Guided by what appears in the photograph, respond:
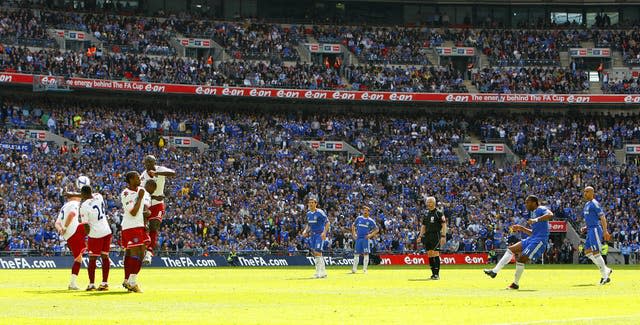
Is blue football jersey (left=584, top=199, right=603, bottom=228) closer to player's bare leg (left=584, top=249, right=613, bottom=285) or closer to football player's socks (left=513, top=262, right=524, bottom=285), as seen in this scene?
player's bare leg (left=584, top=249, right=613, bottom=285)

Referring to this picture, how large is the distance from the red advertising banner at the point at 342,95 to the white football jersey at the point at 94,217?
46507mm

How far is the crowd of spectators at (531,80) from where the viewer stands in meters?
76.0

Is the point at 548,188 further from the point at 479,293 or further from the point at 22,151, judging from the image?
the point at 479,293

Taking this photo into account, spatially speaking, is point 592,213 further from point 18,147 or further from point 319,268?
point 18,147

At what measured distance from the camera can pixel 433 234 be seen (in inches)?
1160

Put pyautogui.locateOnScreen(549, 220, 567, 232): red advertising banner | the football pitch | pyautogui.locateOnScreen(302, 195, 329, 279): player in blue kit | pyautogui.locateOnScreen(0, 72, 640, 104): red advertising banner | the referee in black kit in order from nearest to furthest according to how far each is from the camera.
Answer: the football pitch → the referee in black kit → pyautogui.locateOnScreen(302, 195, 329, 279): player in blue kit → pyautogui.locateOnScreen(549, 220, 567, 232): red advertising banner → pyautogui.locateOnScreen(0, 72, 640, 104): red advertising banner

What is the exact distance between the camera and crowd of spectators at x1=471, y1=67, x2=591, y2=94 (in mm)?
76000

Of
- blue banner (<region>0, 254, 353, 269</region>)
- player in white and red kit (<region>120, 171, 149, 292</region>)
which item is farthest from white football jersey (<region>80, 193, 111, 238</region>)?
blue banner (<region>0, 254, 353, 269</region>)

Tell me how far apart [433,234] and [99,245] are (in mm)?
11174

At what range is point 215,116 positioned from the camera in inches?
2822

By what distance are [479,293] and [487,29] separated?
6425cm

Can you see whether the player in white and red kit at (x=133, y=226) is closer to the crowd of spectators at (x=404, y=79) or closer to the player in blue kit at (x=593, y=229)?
the player in blue kit at (x=593, y=229)

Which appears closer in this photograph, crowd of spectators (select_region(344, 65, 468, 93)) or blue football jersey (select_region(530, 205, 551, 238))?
blue football jersey (select_region(530, 205, 551, 238))

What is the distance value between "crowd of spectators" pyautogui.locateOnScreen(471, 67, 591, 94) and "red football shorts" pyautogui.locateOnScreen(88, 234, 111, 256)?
57.1m
